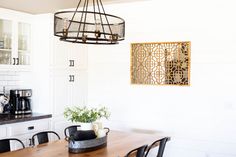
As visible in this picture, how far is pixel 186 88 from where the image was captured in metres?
4.61

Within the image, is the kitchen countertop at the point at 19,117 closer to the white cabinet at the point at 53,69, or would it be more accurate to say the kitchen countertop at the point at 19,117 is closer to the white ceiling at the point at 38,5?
the white cabinet at the point at 53,69

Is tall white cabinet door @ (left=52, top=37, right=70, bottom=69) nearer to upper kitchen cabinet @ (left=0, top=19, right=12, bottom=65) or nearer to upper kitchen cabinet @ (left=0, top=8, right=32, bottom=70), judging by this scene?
upper kitchen cabinet @ (left=0, top=8, right=32, bottom=70)

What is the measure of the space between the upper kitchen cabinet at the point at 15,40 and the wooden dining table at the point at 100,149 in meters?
1.61

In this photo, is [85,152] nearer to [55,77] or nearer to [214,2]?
[55,77]

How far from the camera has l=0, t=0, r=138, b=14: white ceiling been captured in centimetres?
405

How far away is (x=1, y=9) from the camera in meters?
4.32

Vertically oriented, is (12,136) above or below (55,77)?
below

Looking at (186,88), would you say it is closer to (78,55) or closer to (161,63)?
(161,63)

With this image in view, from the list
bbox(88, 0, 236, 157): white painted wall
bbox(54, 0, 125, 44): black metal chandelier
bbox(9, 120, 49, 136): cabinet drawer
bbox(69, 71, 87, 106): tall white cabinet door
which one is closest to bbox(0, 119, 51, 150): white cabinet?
bbox(9, 120, 49, 136): cabinet drawer

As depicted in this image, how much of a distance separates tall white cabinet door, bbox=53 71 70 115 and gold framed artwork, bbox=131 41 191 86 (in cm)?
105

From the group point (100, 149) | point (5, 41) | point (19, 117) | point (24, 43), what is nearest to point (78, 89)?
point (24, 43)

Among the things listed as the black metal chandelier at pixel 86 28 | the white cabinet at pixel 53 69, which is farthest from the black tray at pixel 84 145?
the white cabinet at pixel 53 69

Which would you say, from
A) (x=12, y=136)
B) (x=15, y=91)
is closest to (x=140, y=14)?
(x=15, y=91)

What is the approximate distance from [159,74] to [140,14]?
3.23 feet
